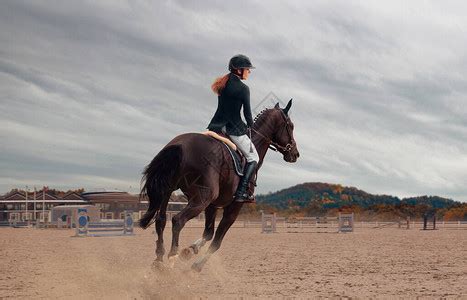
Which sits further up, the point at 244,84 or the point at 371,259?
the point at 244,84

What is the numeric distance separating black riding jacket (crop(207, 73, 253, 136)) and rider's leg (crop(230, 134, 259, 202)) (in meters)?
0.10

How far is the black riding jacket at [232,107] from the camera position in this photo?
7541mm

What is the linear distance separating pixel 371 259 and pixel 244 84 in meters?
11.5

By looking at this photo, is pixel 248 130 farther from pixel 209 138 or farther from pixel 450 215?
pixel 450 215

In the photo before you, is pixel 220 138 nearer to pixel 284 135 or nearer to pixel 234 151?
pixel 234 151

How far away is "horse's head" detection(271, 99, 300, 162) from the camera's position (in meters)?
8.53

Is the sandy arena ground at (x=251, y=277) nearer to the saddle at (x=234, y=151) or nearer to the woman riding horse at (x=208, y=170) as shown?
the woman riding horse at (x=208, y=170)

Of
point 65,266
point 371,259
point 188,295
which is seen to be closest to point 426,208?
point 371,259

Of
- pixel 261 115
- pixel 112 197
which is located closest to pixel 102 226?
pixel 261 115

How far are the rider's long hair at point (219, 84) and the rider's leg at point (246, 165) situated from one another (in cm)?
66

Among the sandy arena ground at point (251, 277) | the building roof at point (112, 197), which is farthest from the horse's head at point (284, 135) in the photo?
the building roof at point (112, 197)

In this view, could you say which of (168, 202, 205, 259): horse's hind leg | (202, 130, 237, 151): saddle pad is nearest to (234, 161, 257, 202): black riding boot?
(202, 130, 237, 151): saddle pad

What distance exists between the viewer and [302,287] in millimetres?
10914

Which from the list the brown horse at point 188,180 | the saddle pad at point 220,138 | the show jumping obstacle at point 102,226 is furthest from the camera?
the show jumping obstacle at point 102,226
